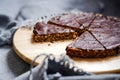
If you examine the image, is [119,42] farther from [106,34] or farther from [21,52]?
[21,52]

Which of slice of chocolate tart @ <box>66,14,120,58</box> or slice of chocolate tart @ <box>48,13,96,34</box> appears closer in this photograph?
slice of chocolate tart @ <box>66,14,120,58</box>

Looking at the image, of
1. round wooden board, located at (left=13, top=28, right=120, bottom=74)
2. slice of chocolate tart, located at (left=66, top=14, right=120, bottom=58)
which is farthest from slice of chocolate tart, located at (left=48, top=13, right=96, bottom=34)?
round wooden board, located at (left=13, top=28, right=120, bottom=74)

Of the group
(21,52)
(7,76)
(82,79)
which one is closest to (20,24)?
(21,52)

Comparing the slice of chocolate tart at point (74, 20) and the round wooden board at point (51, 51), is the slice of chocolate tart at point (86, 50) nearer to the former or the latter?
the round wooden board at point (51, 51)

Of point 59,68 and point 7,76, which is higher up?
point 59,68

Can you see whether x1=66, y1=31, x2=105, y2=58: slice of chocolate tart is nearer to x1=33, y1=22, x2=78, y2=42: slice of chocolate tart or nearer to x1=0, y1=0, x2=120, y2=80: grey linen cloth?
x1=33, y1=22, x2=78, y2=42: slice of chocolate tart

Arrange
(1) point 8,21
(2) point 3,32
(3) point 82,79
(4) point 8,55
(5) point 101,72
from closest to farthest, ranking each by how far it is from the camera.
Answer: (3) point 82,79 → (5) point 101,72 → (4) point 8,55 → (2) point 3,32 → (1) point 8,21
